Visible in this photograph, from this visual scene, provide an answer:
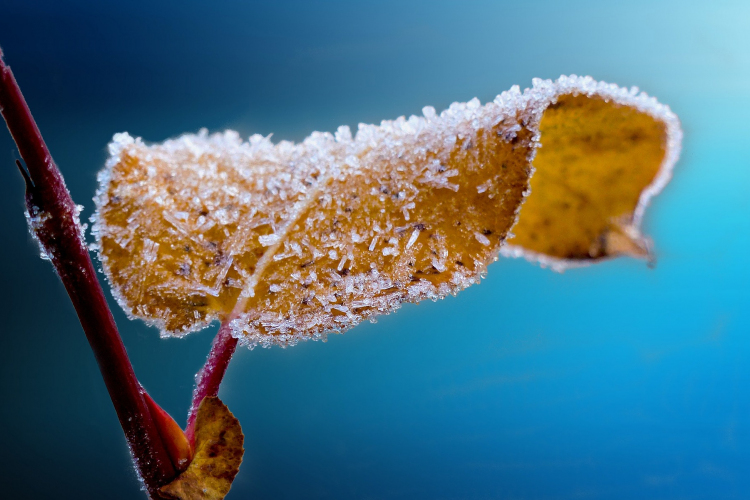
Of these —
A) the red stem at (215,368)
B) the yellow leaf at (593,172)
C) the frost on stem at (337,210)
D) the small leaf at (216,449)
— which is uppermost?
the yellow leaf at (593,172)

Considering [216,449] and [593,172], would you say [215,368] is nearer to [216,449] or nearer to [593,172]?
[216,449]

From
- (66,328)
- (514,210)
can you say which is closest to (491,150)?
(514,210)

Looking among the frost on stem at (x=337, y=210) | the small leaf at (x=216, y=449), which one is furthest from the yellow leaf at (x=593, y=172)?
the small leaf at (x=216, y=449)

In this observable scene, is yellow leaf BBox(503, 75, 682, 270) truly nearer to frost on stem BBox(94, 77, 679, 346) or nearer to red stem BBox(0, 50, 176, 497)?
frost on stem BBox(94, 77, 679, 346)

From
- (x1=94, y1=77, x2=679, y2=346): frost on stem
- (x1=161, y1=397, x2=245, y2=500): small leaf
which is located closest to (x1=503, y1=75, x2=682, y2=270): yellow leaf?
(x1=94, y1=77, x2=679, y2=346): frost on stem

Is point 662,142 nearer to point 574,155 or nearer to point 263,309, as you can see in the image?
point 574,155

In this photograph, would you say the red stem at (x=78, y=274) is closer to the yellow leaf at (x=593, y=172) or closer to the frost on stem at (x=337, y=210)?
the frost on stem at (x=337, y=210)
